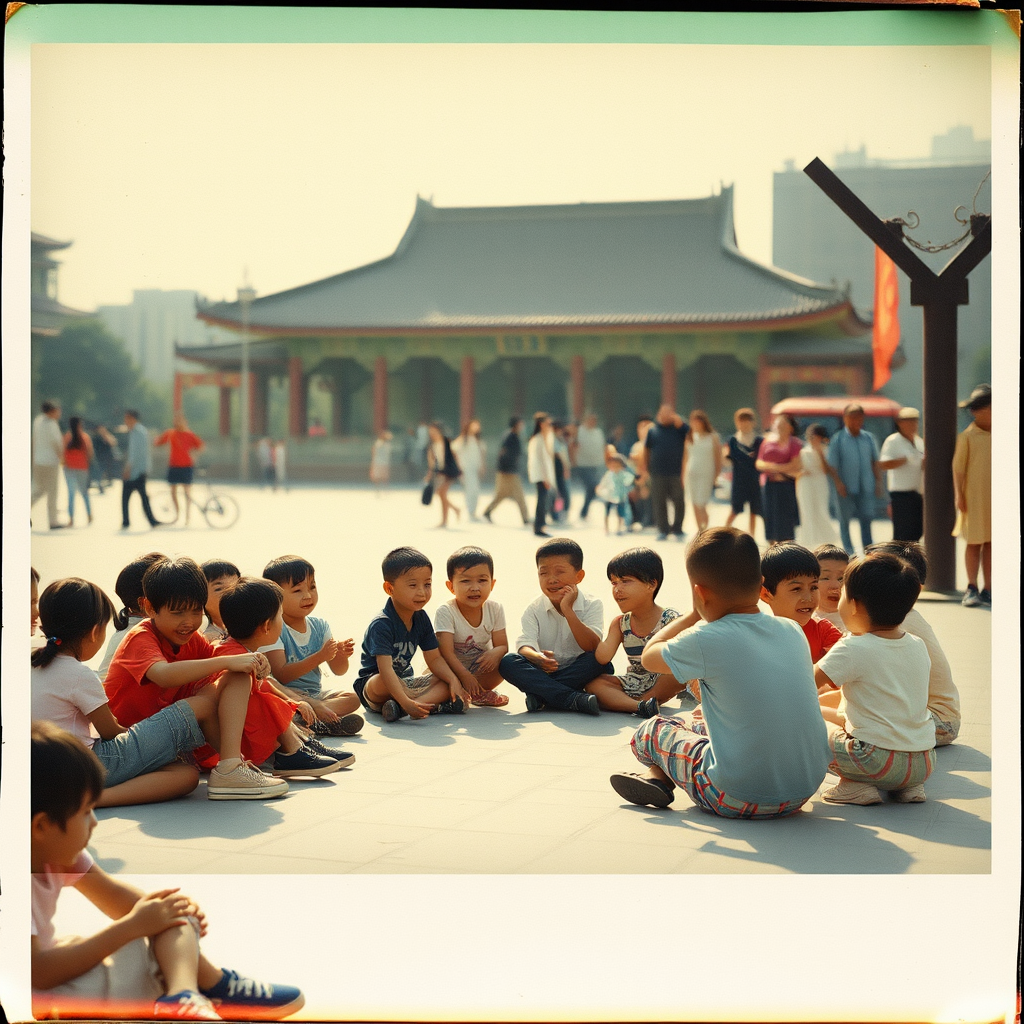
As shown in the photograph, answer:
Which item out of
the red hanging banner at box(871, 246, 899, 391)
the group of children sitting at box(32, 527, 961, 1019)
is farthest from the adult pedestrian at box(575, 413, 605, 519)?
the group of children sitting at box(32, 527, 961, 1019)

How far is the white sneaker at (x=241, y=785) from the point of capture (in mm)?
3482

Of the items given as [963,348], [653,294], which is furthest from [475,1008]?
[963,348]

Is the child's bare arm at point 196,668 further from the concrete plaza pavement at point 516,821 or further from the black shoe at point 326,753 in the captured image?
the black shoe at point 326,753

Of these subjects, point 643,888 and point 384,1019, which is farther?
point 643,888

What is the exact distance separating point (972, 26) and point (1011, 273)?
17.4 inches

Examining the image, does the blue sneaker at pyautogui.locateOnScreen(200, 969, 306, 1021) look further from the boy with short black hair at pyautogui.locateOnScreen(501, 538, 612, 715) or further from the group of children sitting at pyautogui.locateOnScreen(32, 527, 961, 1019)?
the boy with short black hair at pyautogui.locateOnScreen(501, 538, 612, 715)

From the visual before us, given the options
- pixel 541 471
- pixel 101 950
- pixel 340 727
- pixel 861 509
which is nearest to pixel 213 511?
pixel 541 471

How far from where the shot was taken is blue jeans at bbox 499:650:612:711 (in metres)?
4.72

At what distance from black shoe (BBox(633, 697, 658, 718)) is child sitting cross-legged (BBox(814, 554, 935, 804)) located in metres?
1.21

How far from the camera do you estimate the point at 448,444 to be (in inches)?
618

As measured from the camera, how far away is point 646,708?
4633 millimetres

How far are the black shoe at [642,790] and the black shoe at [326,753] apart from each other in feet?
2.96

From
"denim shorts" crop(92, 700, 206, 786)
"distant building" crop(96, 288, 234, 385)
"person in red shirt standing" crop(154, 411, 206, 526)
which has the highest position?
"distant building" crop(96, 288, 234, 385)

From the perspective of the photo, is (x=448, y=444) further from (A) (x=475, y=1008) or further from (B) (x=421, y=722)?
(A) (x=475, y=1008)
